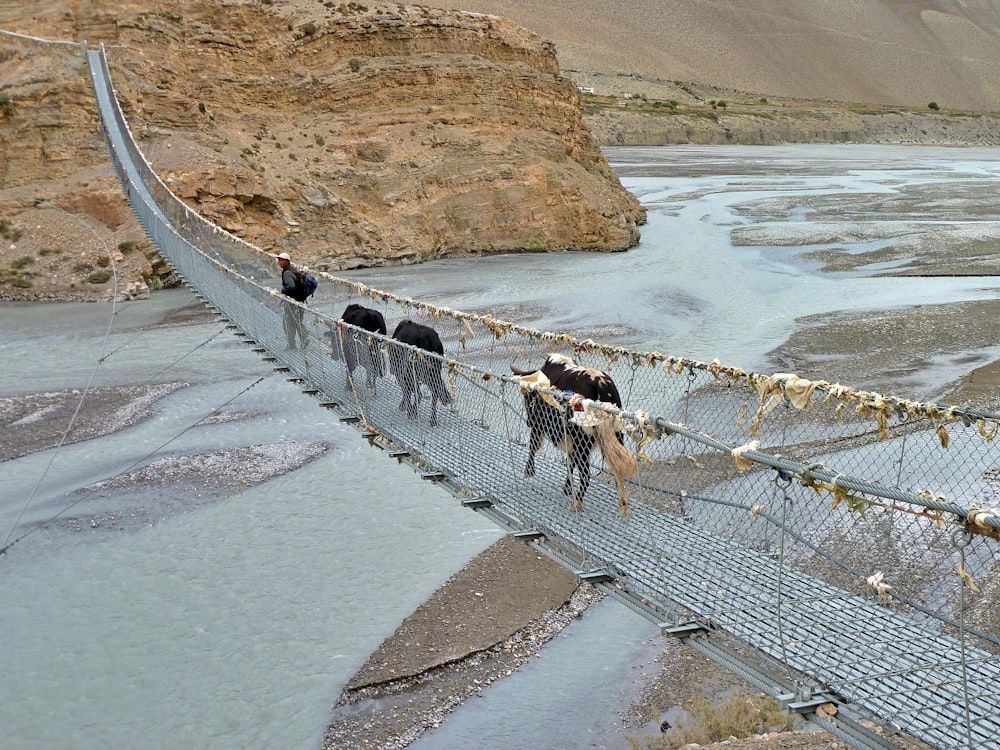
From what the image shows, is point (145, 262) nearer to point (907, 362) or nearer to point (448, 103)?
point (448, 103)

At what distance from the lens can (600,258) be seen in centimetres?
2523

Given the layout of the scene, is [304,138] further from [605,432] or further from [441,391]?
[605,432]

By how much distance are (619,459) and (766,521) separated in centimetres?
89

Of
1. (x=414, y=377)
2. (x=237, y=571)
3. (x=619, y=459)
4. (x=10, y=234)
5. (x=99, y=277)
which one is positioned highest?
(x=619, y=459)

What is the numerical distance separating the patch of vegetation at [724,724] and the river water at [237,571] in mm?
320

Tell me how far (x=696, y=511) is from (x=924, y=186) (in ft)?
125

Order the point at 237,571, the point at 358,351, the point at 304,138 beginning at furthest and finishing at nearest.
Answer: the point at 304,138, the point at 358,351, the point at 237,571

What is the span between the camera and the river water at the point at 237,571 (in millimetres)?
6316

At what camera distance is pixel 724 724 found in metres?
5.81

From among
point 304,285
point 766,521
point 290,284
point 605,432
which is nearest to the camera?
point 766,521

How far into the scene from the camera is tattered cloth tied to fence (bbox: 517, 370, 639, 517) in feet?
17.4

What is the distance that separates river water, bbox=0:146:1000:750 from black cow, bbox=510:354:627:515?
1.51 meters

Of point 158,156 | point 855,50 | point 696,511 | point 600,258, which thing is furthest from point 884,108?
point 696,511

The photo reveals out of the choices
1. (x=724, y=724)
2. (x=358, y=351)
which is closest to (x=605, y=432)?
(x=724, y=724)
